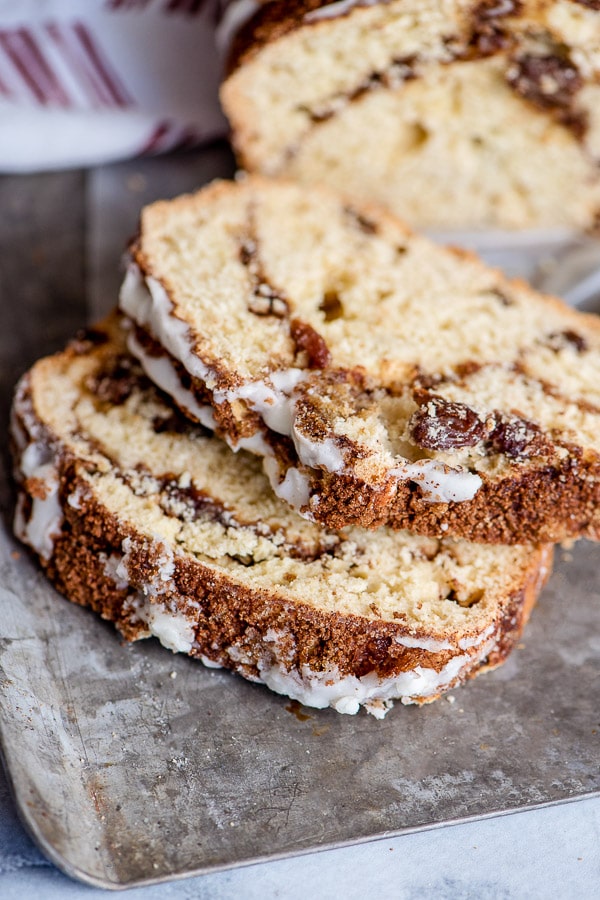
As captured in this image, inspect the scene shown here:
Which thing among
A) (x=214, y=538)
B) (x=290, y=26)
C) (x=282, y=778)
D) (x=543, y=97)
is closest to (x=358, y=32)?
(x=290, y=26)

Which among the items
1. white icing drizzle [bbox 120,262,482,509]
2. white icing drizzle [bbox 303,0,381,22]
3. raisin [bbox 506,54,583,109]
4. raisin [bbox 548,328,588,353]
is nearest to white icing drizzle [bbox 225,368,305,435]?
white icing drizzle [bbox 120,262,482,509]

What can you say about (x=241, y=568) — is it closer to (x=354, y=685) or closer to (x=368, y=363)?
(x=354, y=685)

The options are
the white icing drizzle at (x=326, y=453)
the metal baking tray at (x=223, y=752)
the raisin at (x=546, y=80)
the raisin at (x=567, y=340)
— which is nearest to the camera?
the metal baking tray at (x=223, y=752)

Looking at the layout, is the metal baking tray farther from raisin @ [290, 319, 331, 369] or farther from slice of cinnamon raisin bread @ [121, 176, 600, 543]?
raisin @ [290, 319, 331, 369]

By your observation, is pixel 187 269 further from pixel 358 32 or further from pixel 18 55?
pixel 18 55

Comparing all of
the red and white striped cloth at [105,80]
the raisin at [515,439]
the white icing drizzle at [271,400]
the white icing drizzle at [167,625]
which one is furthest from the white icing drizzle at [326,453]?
the red and white striped cloth at [105,80]

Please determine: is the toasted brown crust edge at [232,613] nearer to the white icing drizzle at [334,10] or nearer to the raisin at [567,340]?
the raisin at [567,340]
